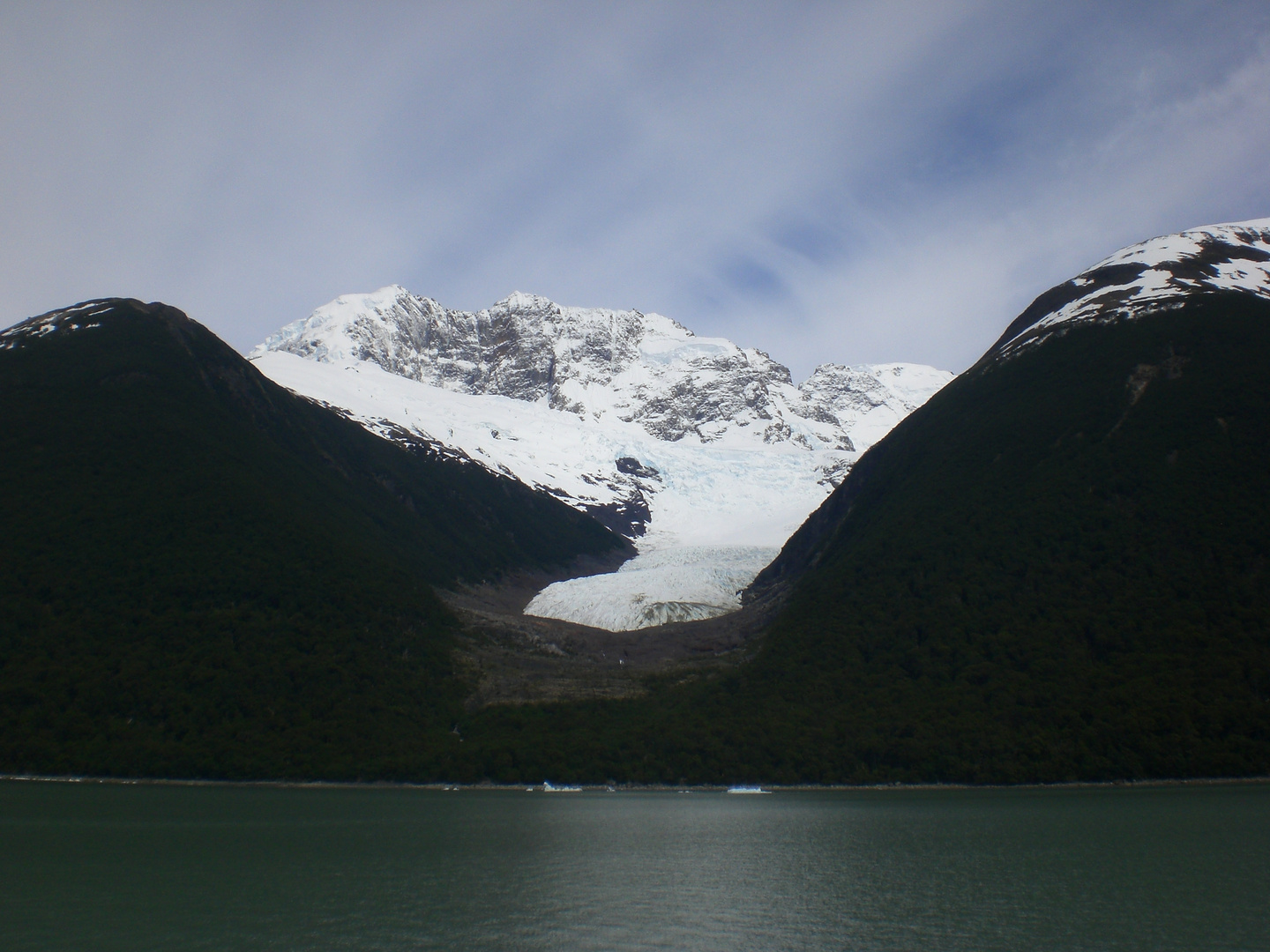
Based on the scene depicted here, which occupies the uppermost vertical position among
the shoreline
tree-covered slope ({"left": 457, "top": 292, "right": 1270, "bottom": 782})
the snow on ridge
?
the snow on ridge

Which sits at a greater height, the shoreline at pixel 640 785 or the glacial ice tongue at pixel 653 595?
the glacial ice tongue at pixel 653 595

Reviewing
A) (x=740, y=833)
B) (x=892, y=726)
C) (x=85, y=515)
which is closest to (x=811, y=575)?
(x=892, y=726)

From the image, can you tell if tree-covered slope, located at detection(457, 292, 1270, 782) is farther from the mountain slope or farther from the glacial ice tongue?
the glacial ice tongue

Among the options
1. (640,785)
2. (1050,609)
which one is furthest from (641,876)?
(1050,609)

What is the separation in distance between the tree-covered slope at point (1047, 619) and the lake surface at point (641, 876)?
401 inches

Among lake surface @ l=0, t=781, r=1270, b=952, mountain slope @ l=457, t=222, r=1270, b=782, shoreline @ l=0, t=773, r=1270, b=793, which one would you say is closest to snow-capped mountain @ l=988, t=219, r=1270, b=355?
mountain slope @ l=457, t=222, r=1270, b=782

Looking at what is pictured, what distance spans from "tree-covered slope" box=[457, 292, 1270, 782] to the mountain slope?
0.18 metres

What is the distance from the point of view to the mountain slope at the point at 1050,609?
64.9m

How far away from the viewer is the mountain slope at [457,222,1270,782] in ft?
213

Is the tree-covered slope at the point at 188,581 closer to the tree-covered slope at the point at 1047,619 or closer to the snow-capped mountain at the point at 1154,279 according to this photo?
the tree-covered slope at the point at 1047,619

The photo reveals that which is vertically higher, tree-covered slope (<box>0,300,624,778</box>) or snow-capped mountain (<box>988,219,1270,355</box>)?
snow-capped mountain (<box>988,219,1270,355</box>)

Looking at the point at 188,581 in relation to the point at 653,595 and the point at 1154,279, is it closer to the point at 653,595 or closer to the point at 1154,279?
the point at 653,595

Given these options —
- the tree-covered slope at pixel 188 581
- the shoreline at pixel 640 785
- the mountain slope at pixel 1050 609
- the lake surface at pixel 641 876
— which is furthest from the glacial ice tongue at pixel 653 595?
the lake surface at pixel 641 876

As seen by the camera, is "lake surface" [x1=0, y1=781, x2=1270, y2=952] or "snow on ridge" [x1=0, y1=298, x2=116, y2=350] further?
"snow on ridge" [x1=0, y1=298, x2=116, y2=350]
